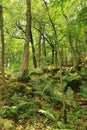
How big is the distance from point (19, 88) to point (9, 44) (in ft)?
45.6

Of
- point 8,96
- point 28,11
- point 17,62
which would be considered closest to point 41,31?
point 17,62

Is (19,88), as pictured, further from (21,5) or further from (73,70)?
(21,5)

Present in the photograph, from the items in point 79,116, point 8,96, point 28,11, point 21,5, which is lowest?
point 79,116

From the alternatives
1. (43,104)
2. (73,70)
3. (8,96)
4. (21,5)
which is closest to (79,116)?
(43,104)

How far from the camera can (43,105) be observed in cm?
855

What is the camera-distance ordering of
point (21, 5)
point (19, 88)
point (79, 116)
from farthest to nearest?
point (21, 5) → point (19, 88) → point (79, 116)

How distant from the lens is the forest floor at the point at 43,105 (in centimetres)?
731

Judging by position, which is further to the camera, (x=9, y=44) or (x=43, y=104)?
(x=9, y=44)

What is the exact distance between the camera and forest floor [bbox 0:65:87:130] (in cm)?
731

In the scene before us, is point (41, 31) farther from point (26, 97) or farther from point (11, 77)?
point (26, 97)

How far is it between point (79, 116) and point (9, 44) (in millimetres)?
16653

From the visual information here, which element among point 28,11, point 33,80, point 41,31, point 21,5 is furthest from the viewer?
point 41,31

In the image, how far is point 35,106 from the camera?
329 inches

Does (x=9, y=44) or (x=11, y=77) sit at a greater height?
(x=9, y=44)
